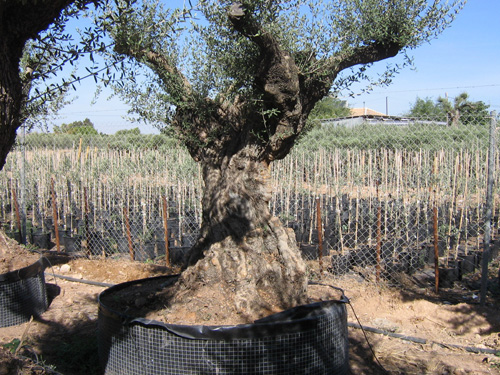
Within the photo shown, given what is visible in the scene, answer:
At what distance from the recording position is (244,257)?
11.2 feet

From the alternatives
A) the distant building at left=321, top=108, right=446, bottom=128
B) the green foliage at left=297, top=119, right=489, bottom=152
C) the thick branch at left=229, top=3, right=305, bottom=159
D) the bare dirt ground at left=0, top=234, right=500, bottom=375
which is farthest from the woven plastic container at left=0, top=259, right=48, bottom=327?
the green foliage at left=297, top=119, right=489, bottom=152

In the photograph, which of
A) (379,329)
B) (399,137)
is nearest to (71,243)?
(379,329)

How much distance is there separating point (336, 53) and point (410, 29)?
0.64 meters

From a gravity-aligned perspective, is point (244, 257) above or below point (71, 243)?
above

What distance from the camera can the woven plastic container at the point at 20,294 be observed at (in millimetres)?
4359

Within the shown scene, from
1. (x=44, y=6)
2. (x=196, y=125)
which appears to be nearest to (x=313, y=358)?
(x=196, y=125)

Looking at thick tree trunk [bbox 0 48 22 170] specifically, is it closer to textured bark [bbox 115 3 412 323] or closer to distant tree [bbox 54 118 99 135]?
textured bark [bbox 115 3 412 323]

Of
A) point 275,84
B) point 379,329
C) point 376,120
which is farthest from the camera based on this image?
point 376,120

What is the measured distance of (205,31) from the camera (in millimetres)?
3734

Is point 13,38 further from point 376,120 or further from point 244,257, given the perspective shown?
point 376,120

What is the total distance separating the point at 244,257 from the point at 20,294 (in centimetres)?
259

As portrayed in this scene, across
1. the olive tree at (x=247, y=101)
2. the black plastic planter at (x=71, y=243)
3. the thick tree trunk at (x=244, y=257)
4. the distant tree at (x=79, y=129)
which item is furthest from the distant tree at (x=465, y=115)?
the distant tree at (x=79, y=129)

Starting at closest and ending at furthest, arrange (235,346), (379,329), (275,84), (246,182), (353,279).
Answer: (235,346) < (275,84) < (246,182) < (379,329) < (353,279)

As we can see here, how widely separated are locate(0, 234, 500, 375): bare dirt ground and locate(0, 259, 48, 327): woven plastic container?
0.35 ft
